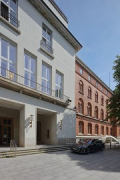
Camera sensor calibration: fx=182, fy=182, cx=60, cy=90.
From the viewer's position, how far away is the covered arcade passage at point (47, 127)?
2074 centimetres

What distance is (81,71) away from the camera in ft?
100

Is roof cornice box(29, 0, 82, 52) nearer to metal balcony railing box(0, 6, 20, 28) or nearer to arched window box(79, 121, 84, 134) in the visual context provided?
metal balcony railing box(0, 6, 20, 28)

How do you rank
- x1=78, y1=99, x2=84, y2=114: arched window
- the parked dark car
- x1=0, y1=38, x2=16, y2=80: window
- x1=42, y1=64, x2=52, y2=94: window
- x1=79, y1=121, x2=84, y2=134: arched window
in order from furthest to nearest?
x1=78, y1=99, x2=84, y2=114: arched window → x1=79, y1=121, x2=84, y2=134: arched window → x1=42, y1=64, x2=52, y2=94: window → the parked dark car → x1=0, y1=38, x2=16, y2=80: window

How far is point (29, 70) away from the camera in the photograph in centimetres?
1750

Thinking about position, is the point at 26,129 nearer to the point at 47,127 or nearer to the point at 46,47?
the point at 47,127

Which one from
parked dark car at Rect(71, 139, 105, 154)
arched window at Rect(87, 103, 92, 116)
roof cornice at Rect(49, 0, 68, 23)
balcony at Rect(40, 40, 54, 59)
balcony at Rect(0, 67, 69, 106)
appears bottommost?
parked dark car at Rect(71, 139, 105, 154)

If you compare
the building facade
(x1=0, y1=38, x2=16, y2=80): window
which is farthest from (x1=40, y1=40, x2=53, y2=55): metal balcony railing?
(x1=0, y1=38, x2=16, y2=80): window

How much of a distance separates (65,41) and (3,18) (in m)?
11.1

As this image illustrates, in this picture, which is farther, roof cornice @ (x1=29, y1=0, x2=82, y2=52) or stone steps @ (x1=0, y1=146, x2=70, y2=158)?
roof cornice @ (x1=29, y1=0, x2=82, y2=52)

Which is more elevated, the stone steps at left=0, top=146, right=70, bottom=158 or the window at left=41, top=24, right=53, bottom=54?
the window at left=41, top=24, right=53, bottom=54

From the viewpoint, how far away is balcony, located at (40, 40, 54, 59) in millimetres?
19248

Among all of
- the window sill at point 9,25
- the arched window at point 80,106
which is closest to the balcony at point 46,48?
the window sill at point 9,25

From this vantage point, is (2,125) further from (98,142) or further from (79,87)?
(79,87)

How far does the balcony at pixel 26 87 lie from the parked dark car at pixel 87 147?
5.59 meters
